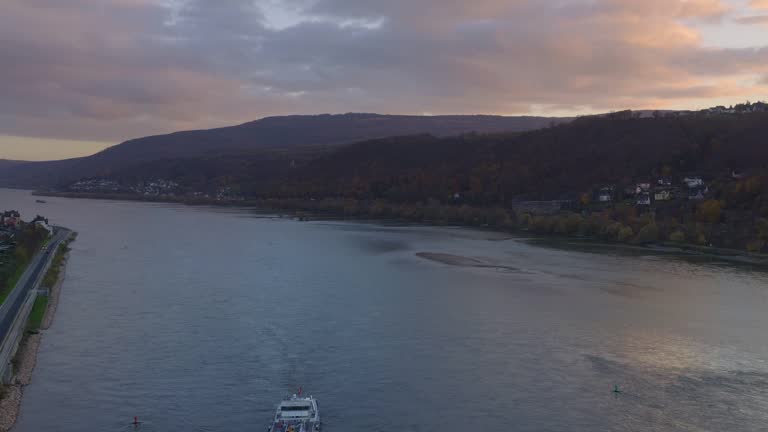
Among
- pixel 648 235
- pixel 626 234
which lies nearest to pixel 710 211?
pixel 648 235

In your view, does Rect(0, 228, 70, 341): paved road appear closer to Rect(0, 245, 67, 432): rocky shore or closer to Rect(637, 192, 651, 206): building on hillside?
Rect(0, 245, 67, 432): rocky shore

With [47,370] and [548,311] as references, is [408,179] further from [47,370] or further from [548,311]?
[47,370]

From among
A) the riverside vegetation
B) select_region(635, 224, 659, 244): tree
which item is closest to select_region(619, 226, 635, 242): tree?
the riverside vegetation

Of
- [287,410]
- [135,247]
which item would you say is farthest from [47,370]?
[135,247]

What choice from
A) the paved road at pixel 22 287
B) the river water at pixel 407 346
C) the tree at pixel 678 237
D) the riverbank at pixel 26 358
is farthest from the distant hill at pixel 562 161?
the riverbank at pixel 26 358

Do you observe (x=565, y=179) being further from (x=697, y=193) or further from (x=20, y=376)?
(x=20, y=376)
